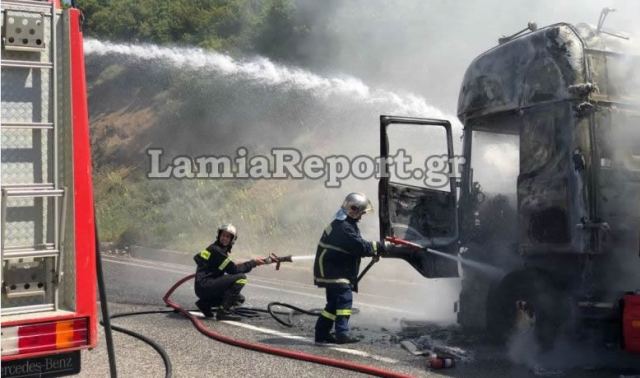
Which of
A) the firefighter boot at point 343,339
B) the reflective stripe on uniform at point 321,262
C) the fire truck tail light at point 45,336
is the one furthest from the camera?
the reflective stripe on uniform at point 321,262

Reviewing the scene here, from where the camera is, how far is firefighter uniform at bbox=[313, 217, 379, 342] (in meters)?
6.54

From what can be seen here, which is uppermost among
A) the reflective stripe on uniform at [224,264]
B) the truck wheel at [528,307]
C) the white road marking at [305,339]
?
the reflective stripe on uniform at [224,264]

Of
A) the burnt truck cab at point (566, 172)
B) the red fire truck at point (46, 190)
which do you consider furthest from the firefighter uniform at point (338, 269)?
the red fire truck at point (46, 190)

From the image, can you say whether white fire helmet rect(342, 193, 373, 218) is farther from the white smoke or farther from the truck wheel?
the white smoke

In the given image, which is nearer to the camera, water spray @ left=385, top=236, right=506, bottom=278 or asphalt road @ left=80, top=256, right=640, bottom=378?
asphalt road @ left=80, top=256, right=640, bottom=378

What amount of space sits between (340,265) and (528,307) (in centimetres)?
167

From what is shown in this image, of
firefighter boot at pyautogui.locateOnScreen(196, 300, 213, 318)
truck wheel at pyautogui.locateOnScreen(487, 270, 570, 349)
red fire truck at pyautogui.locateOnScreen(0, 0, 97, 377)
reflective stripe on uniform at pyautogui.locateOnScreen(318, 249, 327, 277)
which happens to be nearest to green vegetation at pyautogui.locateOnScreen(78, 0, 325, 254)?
firefighter boot at pyautogui.locateOnScreen(196, 300, 213, 318)

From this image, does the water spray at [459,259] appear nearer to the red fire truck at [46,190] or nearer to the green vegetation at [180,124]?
the red fire truck at [46,190]

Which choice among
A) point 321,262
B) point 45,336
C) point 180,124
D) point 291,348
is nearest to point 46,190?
point 45,336

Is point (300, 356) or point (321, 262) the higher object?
point (321, 262)

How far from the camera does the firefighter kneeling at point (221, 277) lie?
25.3 ft

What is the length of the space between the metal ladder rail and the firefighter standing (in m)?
3.48

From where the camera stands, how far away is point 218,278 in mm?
7738

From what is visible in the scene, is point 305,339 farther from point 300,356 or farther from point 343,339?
point 300,356
